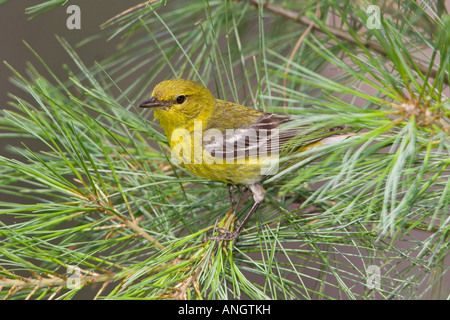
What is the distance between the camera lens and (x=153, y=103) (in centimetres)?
186

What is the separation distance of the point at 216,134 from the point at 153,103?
283mm

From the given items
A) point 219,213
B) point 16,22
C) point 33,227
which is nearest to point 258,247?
point 219,213

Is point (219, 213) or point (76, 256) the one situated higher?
point (219, 213)

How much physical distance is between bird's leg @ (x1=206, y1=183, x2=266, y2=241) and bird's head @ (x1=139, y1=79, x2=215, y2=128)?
451 millimetres

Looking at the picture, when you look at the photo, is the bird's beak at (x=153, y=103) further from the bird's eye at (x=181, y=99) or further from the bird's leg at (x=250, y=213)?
the bird's leg at (x=250, y=213)

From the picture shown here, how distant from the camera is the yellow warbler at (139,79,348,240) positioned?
1.73m

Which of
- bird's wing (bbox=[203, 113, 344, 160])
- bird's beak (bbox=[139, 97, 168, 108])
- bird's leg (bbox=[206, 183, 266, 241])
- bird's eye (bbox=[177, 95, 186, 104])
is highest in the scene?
bird's eye (bbox=[177, 95, 186, 104])

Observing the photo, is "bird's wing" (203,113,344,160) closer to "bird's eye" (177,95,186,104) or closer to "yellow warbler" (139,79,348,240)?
"yellow warbler" (139,79,348,240)

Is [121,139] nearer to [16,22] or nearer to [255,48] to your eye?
[255,48]

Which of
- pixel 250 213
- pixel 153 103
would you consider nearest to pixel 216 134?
pixel 153 103

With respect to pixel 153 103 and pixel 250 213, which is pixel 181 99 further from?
pixel 250 213

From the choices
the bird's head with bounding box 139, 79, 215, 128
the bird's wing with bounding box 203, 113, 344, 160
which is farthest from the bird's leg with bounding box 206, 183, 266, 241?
the bird's head with bounding box 139, 79, 215, 128

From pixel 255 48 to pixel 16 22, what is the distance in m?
2.45
